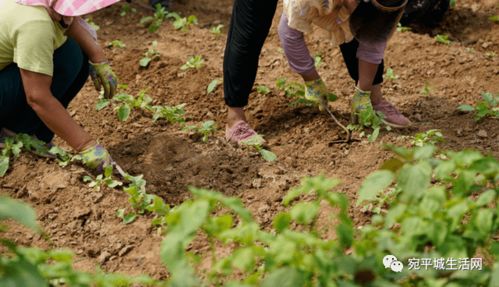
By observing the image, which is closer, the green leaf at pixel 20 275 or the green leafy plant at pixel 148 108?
the green leaf at pixel 20 275

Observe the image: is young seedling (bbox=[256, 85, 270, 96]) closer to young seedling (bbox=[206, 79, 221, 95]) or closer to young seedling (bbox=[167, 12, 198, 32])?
young seedling (bbox=[206, 79, 221, 95])

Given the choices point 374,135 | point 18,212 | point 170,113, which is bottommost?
point 170,113

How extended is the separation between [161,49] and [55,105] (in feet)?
5.78

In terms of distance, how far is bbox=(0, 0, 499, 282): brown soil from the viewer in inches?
121

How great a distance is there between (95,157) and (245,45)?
86 cm

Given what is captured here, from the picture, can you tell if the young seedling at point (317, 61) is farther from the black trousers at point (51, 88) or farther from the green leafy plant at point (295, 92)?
the black trousers at point (51, 88)

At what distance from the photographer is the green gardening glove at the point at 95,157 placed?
3307 millimetres

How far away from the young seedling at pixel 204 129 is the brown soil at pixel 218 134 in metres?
0.06

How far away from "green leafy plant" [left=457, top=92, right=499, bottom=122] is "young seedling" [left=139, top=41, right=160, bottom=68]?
6.00 feet

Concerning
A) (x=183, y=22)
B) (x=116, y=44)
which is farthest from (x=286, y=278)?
(x=183, y=22)

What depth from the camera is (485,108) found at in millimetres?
3879

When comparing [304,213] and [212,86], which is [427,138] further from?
[304,213]

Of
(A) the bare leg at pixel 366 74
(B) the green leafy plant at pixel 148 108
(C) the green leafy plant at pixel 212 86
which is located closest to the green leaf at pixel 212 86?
(C) the green leafy plant at pixel 212 86

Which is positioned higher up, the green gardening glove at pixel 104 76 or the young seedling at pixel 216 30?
the green gardening glove at pixel 104 76
